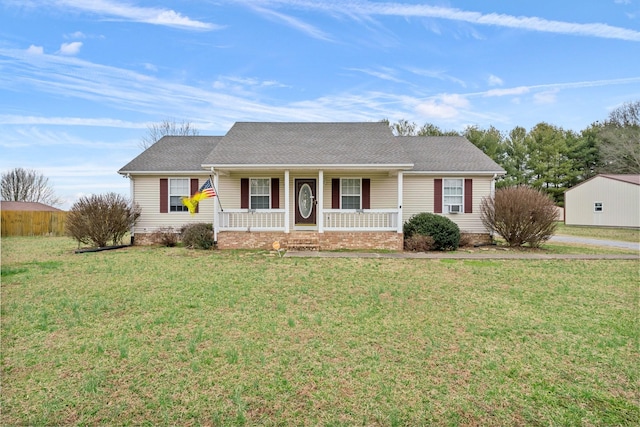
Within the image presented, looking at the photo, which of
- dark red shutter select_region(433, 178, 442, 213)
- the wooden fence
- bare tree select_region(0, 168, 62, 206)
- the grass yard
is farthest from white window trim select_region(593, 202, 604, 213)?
bare tree select_region(0, 168, 62, 206)

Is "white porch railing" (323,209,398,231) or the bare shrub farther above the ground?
"white porch railing" (323,209,398,231)

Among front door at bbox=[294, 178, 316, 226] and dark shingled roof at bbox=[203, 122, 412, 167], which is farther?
front door at bbox=[294, 178, 316, 226]

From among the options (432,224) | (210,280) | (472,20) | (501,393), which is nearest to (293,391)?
(501,393)

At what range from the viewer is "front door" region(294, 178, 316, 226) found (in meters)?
15.5

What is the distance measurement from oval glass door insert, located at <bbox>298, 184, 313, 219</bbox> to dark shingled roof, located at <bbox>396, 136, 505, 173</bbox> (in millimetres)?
4809

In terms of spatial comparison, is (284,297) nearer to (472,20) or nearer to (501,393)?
(501,393)

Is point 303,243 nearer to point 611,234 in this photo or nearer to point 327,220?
point 327,220

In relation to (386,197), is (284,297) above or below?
below

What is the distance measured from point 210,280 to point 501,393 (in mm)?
6460

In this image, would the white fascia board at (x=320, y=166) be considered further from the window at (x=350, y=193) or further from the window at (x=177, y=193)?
the window at (x=177, y=193)

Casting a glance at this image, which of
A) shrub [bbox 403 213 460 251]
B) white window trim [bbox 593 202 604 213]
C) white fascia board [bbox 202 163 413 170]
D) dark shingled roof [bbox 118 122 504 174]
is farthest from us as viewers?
white window trim [bbox 593 202 604 213]

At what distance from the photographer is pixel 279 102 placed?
80.0ft

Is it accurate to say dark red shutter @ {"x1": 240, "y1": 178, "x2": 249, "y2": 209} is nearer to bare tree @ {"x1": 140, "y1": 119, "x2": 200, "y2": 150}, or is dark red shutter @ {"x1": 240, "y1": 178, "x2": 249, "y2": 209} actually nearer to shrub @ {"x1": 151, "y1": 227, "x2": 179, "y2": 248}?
shrub @ {"x1": 151, "y1": 227, "x2": 179, "y2": 248}

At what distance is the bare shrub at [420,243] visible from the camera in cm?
1339
